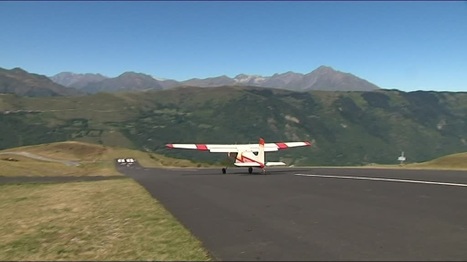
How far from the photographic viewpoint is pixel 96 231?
1644 cm

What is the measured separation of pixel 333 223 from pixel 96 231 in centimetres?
941

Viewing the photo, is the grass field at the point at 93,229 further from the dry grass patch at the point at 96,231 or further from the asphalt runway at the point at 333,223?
the asphalt runway at the point at 333,223

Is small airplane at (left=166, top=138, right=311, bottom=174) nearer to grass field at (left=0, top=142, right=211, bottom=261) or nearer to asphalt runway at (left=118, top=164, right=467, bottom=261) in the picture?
grass field at (left=0, top=142, right=211, bottom=261)

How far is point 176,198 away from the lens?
82.6 ft

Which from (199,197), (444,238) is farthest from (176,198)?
(444,238)

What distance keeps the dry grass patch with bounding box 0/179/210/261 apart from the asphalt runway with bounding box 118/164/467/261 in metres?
0.98

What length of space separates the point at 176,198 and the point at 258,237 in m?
12.5

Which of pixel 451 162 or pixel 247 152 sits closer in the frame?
pixel 247 152

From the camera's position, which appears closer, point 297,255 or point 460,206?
point 297,255

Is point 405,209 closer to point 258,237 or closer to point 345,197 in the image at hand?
point 345,197

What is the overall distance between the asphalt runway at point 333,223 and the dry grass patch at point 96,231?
3.22 feet

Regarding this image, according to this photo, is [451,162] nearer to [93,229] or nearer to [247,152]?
[247,152]

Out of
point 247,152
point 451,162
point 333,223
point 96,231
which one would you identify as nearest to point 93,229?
point 96,231

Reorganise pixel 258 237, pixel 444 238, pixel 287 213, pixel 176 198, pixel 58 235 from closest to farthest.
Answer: pixel 444 238
pixel 258 237
pixel 58 235
pixel 287 213
pixel 176 198
